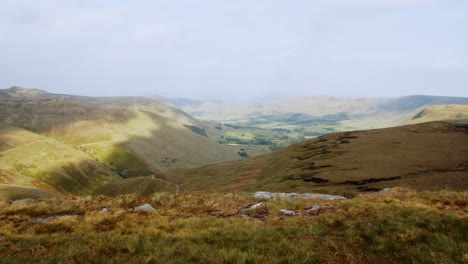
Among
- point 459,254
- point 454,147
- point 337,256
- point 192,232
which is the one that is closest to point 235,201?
point 192,232

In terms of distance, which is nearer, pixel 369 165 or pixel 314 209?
A: pixel 314 209

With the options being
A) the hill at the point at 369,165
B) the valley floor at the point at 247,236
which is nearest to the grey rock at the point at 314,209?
the valley floor at the point at 247,236

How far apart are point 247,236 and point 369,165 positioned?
53.4 m

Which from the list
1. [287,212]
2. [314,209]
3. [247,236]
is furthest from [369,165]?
[247,236]

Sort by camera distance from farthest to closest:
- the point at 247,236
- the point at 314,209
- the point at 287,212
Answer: the point at 314,209 < the point at 287,212 < the point at 247,236

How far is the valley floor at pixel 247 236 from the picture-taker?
11.0 m

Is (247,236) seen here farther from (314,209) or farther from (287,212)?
(314,209)

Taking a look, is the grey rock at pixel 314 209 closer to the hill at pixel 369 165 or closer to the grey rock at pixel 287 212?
the grey rock at pixel 287 212

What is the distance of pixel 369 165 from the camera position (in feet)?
198

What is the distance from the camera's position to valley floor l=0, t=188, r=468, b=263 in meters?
11.0

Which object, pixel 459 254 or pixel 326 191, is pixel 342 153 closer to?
pixel 326 191

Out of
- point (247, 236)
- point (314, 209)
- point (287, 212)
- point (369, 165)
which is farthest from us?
point (369, 165)

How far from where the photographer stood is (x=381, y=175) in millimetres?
52188

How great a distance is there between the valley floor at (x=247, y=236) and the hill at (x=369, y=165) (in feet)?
68.7
